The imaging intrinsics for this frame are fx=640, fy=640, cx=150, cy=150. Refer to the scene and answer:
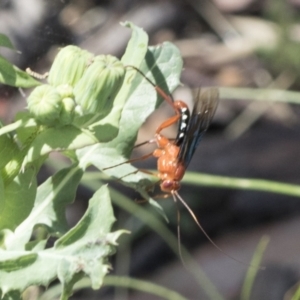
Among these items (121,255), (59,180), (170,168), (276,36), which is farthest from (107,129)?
(276,36)

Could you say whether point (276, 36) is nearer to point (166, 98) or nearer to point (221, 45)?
point (221, 45)

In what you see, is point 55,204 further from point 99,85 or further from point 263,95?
point 263,95

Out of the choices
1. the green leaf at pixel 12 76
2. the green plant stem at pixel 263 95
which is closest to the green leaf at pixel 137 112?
the green leaf at pixel 12 76

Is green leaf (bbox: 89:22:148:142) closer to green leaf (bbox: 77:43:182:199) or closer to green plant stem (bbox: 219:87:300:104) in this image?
green leaf (bbox: 77:43:182:199)

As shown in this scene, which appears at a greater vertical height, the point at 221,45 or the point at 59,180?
the point at 59,180

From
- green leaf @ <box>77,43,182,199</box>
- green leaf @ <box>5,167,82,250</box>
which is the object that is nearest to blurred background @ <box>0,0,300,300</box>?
green leaf @ <box>77,43,182,199</box>

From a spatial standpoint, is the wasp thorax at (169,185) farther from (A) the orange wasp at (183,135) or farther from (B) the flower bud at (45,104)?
(B) the flower bud at (45,104)

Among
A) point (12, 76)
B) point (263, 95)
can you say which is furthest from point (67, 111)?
point (263, 95)
